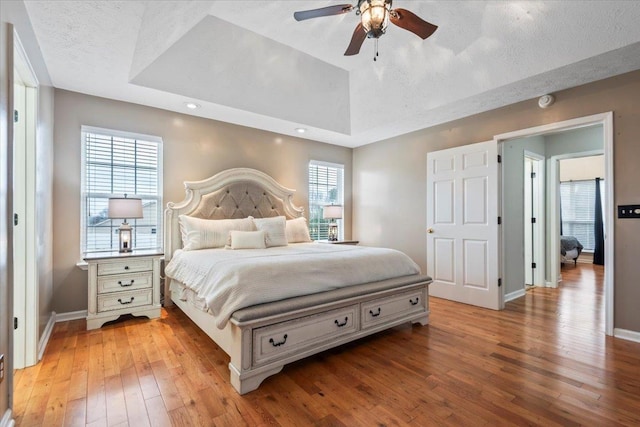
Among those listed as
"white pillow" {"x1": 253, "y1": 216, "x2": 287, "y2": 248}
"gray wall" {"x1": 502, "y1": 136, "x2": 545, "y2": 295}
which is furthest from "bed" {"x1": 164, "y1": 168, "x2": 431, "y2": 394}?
"gray wall" {"x1": 502, "y1": 136, "x2": 545, "y2": 295}

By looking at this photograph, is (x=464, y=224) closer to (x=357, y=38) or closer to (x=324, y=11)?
(x=357, y=38)

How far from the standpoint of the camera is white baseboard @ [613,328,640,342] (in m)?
2.66

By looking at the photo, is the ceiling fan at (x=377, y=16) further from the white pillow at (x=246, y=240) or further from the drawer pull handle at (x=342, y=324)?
the white pillow at (x=246, y=240)

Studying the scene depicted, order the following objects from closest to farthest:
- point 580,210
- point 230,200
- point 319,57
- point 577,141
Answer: point 319,57 < point 230,200 < point 577,141 < point 580,210

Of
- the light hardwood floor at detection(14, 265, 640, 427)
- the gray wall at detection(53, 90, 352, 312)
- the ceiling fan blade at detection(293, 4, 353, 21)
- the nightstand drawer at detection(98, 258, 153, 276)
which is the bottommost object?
the light hardwood floor at detection(14, 265, 640, 427)

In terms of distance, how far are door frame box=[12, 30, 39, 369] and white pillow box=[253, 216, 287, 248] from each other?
2.09m

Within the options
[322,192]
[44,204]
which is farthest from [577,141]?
[44,204]

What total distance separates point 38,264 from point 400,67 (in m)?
4.01

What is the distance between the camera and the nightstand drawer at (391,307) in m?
2.57

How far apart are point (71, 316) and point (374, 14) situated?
159 inches

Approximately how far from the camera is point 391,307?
2.75 meters

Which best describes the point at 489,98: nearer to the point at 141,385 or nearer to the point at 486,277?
the point at 486,277

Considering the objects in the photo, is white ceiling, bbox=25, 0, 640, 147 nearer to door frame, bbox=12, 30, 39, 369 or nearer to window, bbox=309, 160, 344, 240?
door frame, bbox=12, 30, 39, 369

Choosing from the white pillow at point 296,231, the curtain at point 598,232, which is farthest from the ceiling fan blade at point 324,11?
the curtain at point 598,232
